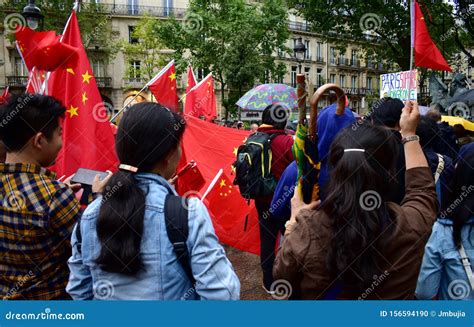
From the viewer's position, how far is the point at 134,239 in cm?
165

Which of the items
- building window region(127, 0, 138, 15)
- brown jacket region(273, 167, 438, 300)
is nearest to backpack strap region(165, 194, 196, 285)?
brown jacket region(273, 167, 438, 300)

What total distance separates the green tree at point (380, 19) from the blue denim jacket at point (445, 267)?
15020 millimetres

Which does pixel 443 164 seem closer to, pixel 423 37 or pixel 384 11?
pixel 423 37

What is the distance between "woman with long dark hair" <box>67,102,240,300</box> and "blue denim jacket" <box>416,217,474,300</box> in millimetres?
1345

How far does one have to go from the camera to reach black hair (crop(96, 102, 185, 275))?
5.40 ft

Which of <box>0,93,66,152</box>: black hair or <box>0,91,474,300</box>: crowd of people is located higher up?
<box>0,93,66,152</box>: black hair

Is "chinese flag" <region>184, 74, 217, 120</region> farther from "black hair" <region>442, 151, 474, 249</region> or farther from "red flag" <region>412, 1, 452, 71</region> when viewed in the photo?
"black hair" <region>442, 151, 474, 249</region>

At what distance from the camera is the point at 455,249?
2.49 m

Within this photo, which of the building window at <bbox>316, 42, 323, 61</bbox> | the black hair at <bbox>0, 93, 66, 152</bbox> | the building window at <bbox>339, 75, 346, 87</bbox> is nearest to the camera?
the black hair at <bbox>0, 93, 66, 152</bbox>

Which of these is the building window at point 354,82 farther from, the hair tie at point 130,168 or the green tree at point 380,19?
the hair tie at point 130,168

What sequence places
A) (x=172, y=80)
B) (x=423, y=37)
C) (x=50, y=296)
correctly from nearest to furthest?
(x=50, y=296), (x=423, y=37), (x=172, y=80)

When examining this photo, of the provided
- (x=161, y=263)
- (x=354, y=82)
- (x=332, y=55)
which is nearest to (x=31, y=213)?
(x=161, y=263)

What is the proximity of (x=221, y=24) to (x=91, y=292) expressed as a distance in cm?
2341

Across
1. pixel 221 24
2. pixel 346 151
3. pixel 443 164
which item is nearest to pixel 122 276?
pixel 346 151
